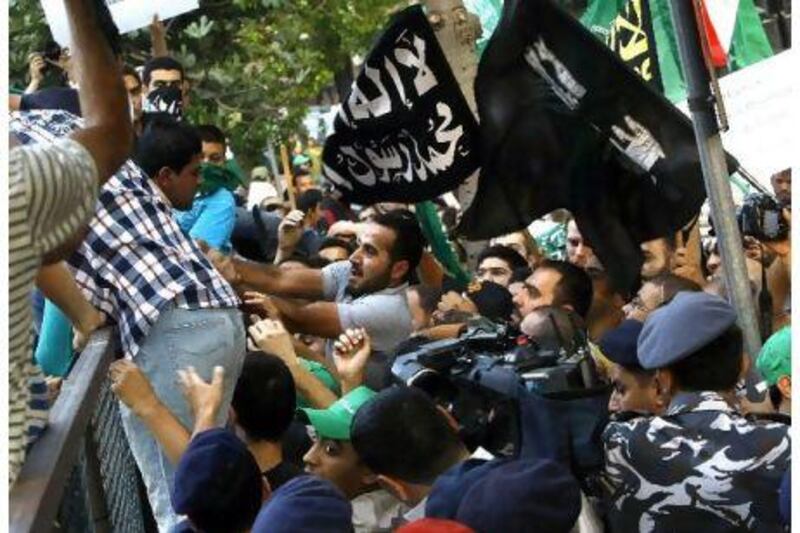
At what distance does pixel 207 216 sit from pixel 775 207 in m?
2.65

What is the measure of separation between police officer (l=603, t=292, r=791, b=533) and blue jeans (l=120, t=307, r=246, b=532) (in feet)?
4.84

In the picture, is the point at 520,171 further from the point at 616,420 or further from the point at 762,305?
the point at 616,420

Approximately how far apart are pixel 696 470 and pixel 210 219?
11.8 ft

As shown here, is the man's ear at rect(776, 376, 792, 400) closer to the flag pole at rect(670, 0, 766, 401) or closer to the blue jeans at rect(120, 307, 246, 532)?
the flag pole at rect(670, 0, 766, 401)

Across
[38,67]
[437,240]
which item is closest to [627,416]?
[437,240]

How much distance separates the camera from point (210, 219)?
25.1ft

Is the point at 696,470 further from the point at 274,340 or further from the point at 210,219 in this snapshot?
the point at 210,219

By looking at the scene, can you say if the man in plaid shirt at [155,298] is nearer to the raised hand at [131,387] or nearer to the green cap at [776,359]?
the raised hand at [131,387]

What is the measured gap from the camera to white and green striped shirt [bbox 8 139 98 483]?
321 centimetres

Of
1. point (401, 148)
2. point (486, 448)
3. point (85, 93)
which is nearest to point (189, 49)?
point (401, 148)

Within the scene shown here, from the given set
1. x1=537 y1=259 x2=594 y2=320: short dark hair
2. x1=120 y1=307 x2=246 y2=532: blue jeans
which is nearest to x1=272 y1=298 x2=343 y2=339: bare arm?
x1=537 y1=259 x2=594 y2=320: short dark hair

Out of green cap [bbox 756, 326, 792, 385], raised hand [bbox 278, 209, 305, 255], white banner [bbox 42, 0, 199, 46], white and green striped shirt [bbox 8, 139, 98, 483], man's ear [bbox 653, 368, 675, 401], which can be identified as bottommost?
raised hand [bbox 278, 209, 305, 255]

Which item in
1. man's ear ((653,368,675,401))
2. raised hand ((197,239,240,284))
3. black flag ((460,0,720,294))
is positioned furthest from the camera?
raised hand ((197,239,240,284))

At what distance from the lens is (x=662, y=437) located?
457cm
